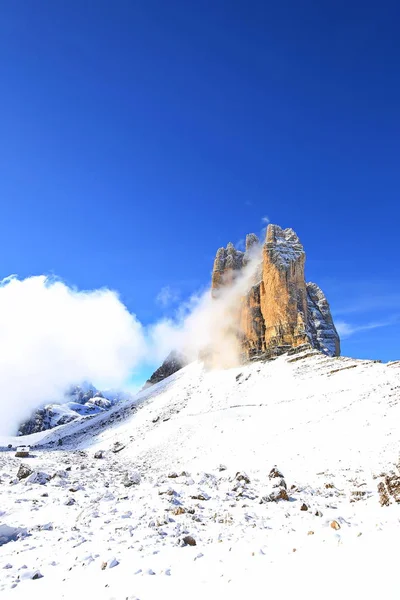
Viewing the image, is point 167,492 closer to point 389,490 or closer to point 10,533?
point 10,533

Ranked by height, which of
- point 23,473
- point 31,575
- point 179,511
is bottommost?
point 31,575

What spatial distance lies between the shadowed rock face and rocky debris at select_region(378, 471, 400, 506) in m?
44.6

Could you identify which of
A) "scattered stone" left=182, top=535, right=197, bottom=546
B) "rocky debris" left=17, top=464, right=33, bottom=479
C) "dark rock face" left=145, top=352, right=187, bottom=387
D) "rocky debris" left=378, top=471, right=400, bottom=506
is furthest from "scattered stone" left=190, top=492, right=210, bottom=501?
"dark rock face" left=145, top=352, right=187, bottom=387

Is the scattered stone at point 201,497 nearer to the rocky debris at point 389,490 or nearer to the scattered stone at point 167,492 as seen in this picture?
the scattered stone at point 167,492

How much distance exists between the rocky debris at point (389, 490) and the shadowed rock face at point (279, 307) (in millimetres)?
44610

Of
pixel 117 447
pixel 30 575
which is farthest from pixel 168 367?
pixel 30 575

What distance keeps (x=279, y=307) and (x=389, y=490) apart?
171ft

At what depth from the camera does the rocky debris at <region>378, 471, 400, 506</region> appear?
36.6ft

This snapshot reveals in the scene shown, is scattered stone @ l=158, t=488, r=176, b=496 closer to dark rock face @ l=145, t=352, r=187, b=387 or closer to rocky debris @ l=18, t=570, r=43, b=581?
rocky debris @ l=18, t=570, r=43, b=581

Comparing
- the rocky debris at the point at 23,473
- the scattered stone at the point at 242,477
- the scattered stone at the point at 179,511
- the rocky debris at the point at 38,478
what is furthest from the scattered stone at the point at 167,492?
the rocky debris at the point at 23,473

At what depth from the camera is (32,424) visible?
5915 inches

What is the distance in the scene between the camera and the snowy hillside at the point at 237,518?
22.2ft

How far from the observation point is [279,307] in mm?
63094

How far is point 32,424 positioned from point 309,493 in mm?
165350
